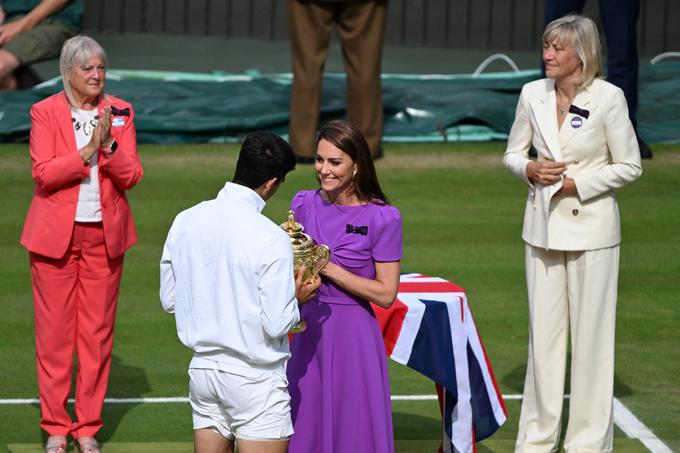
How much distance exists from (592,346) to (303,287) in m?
2.17

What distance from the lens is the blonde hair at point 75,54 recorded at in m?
7.04

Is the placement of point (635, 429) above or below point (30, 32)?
below

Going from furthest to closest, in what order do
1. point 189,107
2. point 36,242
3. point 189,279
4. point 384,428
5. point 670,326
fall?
point 189,107 → point 670,326 → point 36,242 → point 384,428 → point 189,279

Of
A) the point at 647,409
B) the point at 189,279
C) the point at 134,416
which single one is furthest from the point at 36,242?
the point at 647,409

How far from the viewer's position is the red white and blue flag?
6949 mm

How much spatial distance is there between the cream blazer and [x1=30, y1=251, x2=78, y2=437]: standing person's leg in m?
2.40

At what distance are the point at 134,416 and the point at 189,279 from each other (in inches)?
124

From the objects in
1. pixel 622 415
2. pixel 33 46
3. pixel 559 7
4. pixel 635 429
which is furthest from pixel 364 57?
pixel 635 429

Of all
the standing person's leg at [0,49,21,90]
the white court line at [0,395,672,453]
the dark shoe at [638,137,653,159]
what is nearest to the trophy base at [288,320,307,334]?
the white court line at [0,395,672,453]

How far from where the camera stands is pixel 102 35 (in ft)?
61.4

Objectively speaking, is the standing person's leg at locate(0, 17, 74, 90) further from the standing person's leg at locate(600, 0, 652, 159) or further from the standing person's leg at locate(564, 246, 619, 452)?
the standing person's leg at locate(564, 246, 619, 452)

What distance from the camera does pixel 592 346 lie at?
703 centimetres

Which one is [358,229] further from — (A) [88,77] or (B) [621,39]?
(B) [621,39]

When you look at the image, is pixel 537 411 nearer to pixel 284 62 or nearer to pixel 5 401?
pixel 5 401
